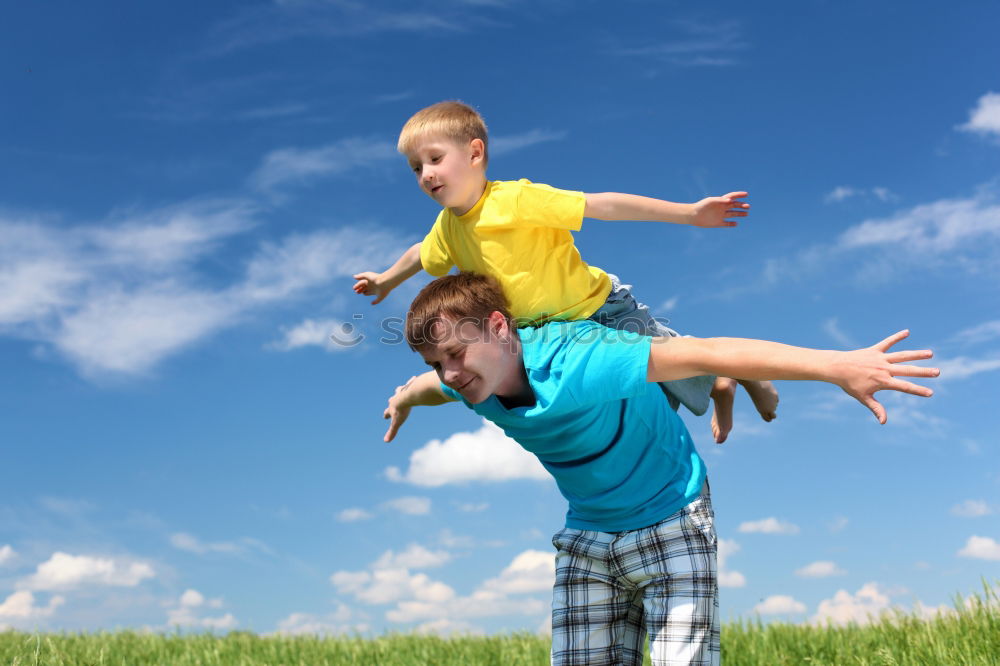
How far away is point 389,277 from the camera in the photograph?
5316mm

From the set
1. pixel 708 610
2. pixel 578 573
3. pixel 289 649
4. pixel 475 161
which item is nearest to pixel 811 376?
pixel 708 610

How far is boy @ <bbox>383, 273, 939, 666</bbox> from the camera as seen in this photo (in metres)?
3.65

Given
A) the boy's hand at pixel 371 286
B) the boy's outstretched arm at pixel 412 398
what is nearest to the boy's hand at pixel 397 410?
the boy's outstretched arm at pixel 412 398

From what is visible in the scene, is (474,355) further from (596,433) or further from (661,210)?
(661,210)

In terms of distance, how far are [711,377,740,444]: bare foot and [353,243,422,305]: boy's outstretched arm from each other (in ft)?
6.23

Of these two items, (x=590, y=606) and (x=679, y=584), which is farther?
(x=590, y=606)

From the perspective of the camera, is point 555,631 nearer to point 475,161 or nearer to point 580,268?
point 580,268

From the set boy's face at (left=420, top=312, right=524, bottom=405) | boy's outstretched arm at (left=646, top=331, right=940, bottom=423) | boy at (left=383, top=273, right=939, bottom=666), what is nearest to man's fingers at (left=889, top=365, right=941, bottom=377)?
boy's outstretched arm at (left=646, top=331, right=940, bottom=423)

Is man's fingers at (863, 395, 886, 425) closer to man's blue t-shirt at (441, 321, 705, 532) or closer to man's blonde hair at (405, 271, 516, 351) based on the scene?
man's blue t-shirt at (441, 321, 705, 532)

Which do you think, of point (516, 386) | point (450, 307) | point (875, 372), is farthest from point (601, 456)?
point (875, 372)

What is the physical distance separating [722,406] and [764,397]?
0.77 feet

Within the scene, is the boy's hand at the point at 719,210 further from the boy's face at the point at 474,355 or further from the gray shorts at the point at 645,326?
the boy's face at the point at 474,355

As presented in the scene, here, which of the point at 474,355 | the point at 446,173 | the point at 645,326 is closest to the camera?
the point at 474,355

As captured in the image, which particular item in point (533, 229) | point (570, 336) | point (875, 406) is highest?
point (533, 229)
